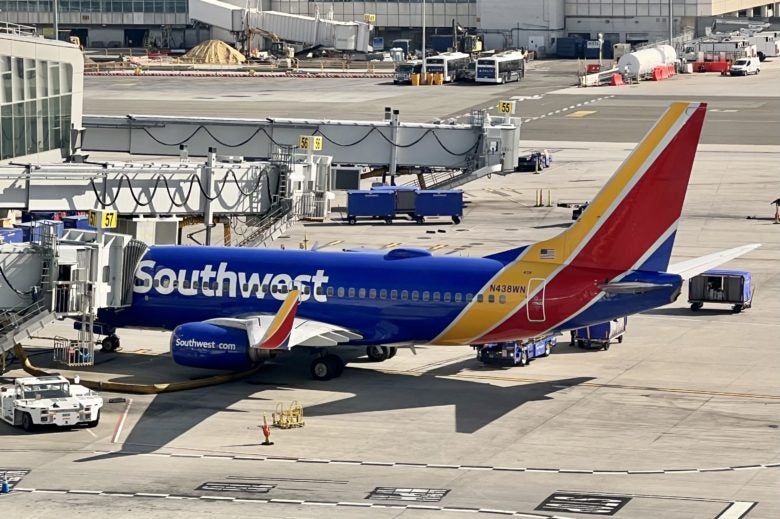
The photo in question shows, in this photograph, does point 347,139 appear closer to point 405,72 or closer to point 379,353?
point 379,353

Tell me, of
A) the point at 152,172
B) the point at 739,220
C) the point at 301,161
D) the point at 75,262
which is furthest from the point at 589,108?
the point at 75,262

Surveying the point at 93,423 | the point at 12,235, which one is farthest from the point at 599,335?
the point at 12,235

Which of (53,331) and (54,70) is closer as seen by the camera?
(53,331)

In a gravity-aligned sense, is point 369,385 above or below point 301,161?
below

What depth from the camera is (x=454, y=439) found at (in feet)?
158

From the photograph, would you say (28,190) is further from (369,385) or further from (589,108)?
(589,108)

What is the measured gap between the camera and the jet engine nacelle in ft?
179

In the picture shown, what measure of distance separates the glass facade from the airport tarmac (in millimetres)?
11019

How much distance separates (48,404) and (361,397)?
423 inches

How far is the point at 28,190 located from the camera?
62125 mm

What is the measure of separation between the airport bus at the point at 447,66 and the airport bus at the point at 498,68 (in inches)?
148

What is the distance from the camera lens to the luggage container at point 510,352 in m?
57.9

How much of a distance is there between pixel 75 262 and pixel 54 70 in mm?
22986

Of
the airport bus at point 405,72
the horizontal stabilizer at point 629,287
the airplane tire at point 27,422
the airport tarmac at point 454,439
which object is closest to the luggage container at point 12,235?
the airport tarmac at point 454,439
